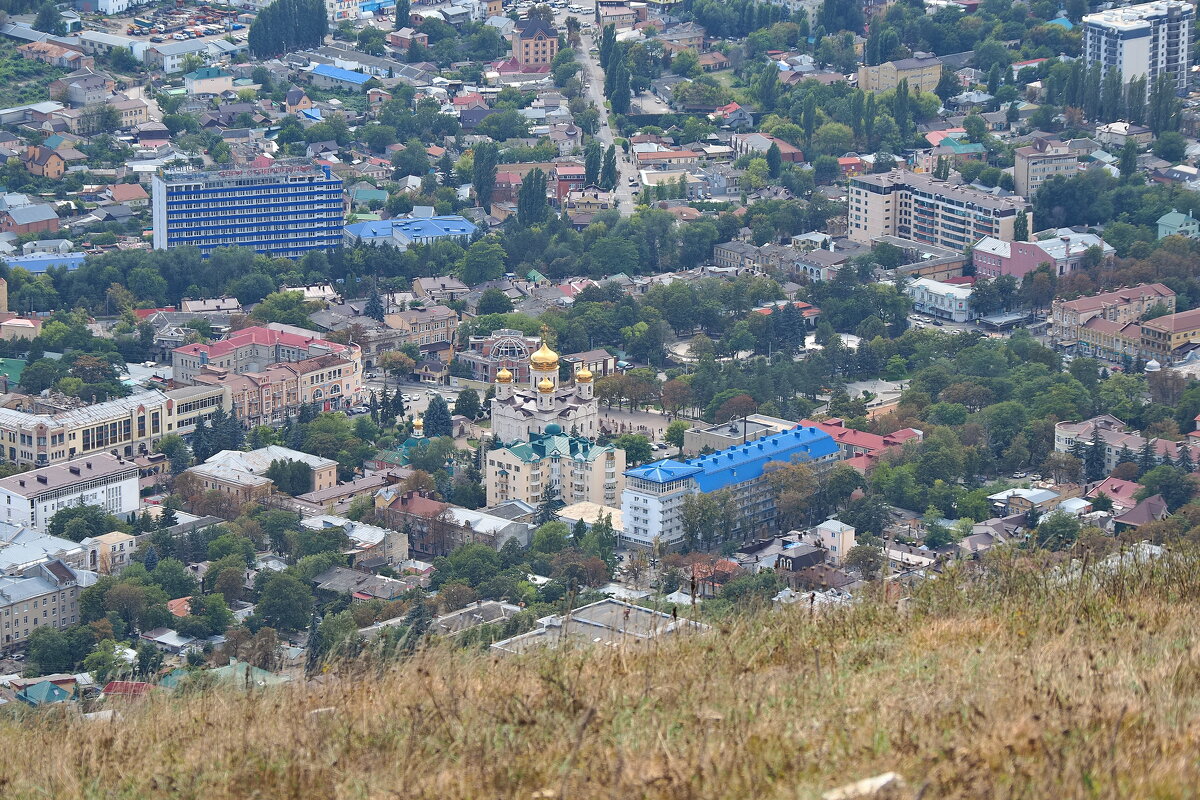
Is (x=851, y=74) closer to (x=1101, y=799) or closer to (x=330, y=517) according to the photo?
(x=330, y=517)

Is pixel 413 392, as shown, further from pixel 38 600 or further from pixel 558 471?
pixel 38 600

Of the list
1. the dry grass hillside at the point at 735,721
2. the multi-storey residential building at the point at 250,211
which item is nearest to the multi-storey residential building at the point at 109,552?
the multi-storey residential building at the point at 250,211

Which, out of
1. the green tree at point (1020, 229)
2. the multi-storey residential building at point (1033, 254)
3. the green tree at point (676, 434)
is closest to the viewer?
the green tree at point (676, 434)

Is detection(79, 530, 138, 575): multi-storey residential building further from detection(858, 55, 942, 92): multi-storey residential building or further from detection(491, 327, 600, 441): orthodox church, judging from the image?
detection(858, 55, 942, 92): multi-storey residential building

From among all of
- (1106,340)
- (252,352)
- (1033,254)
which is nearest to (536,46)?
(1033,254)

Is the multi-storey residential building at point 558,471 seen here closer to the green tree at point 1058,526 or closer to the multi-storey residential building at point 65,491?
the multi-storey residential building at point 65,491

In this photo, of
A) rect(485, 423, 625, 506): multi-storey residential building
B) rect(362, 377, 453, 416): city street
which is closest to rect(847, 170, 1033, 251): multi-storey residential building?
rect(362, 377, 453, 416): city street
